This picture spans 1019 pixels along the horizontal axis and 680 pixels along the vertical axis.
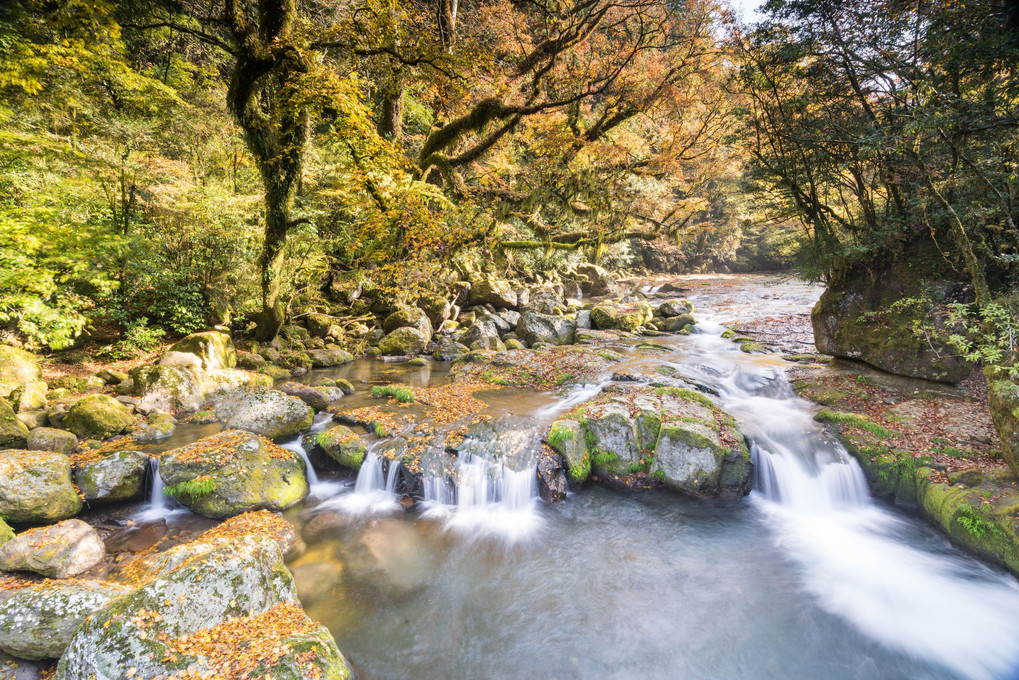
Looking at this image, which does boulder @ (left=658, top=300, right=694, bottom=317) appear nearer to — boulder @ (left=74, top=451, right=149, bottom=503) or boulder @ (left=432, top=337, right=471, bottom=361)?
boulder @ (left=432, top=337, right=471, bottom=361)

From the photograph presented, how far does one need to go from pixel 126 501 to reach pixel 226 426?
183 centimetres

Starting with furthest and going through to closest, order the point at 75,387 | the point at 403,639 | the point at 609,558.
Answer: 1. the point at 75,387
2. the point at 609,558
3. the point at 403,639

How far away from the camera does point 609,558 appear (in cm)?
522

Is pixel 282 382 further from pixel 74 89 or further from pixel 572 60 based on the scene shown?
pixel 572 60

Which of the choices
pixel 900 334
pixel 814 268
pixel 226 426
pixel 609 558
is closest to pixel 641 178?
pixel 814 268

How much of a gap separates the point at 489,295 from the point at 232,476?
14.8 m

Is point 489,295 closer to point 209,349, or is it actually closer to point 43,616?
point 209,349

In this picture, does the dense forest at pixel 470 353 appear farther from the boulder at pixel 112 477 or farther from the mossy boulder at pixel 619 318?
the mossy boulder at pixel 619 318

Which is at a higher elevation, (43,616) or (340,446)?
(43,616)

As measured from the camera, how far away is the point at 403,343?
1394cm

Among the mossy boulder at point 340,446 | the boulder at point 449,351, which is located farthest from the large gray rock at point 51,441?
the boulder at point 449,351

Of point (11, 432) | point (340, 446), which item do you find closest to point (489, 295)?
point (340, 446)

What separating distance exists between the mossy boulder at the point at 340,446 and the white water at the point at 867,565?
6.78 meters

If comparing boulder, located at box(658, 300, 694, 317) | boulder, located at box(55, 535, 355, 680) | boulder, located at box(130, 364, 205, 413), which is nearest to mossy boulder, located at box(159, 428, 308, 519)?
Answer: boulder, located at box(55, 535, 355, 680)
